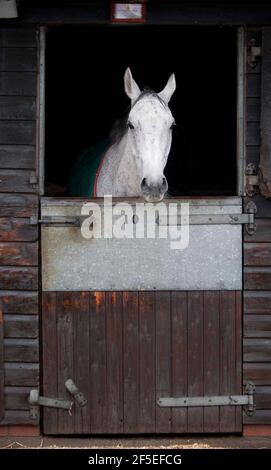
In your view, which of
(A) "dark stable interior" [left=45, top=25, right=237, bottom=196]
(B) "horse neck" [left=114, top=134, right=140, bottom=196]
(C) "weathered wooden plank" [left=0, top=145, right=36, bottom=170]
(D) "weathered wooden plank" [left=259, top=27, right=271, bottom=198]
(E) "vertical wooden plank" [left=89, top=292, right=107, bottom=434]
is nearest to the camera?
(D) "weathered wooden plank" [left=259, top=27, right=271, bottom=198]

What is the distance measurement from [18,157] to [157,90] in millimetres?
3144

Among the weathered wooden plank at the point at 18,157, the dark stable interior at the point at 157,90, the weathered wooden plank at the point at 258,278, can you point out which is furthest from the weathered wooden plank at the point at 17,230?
the dark stable interior at the point at 157,90

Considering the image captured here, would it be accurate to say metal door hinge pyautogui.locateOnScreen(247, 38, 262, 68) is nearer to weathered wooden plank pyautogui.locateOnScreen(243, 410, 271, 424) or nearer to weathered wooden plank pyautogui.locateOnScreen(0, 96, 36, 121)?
weathered wooden plank pyautogui.locateOnScreen(0, 96, 36, 121)

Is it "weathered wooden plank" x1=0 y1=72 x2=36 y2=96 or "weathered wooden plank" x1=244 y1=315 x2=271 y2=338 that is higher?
"weathered wooden plank" x1=0 y1=72 x2=36 y2=96

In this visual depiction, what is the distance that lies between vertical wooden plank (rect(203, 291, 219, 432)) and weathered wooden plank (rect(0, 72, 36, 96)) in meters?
1.73

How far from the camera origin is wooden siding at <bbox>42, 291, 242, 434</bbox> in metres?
4.87

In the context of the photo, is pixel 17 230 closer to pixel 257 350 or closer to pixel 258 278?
pixel 258 278

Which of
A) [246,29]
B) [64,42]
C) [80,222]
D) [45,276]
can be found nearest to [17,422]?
[45,276]

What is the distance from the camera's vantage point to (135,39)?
7.21 meters

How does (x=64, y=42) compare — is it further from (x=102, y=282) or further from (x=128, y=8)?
(x=102, y=282)

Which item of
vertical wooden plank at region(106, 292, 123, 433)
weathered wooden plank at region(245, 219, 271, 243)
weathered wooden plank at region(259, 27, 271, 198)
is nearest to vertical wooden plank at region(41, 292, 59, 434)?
vertical wooden plank at region(106, 292, 123, 433)

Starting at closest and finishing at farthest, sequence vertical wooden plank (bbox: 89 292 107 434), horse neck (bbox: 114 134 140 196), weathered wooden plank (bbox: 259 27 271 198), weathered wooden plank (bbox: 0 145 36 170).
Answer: weathered wooden plank (bbox: 259 27 271 198), weathered wooden plank (bbox: 0 145 36 170), vertical wooden plank (bbox: 89 292 107 434), horse neck (bbox: 114 134 140 196)

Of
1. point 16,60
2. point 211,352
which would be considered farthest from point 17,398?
point 16,60

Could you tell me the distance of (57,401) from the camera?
16.0 ft
